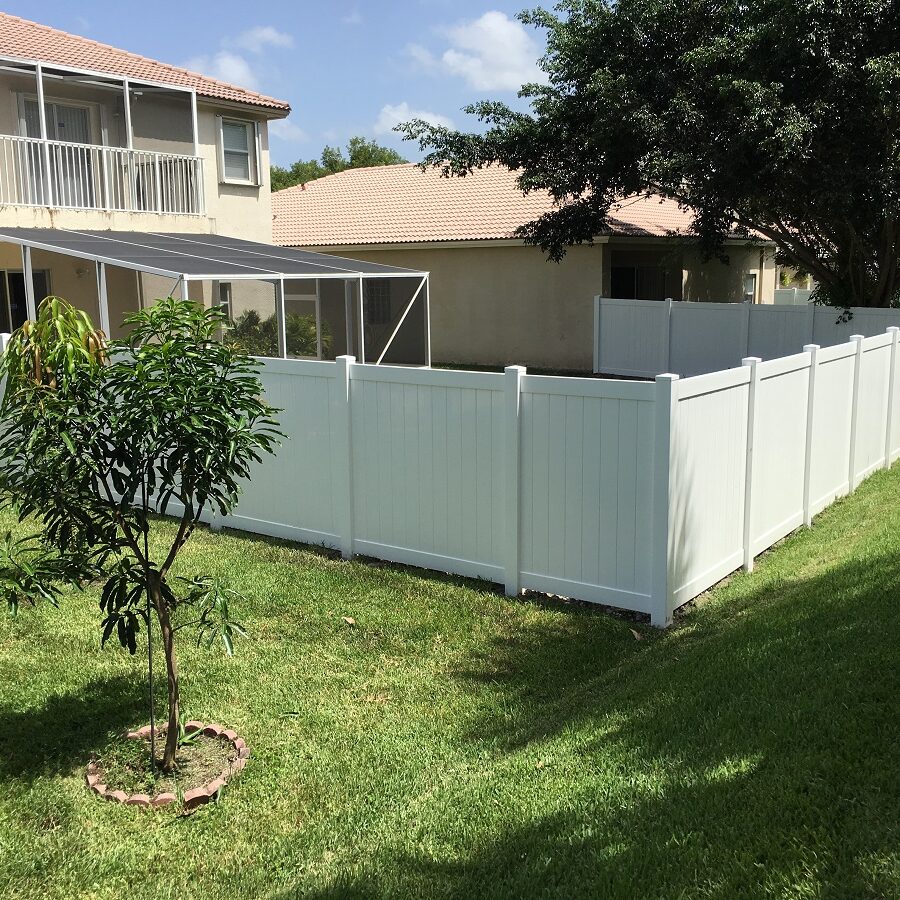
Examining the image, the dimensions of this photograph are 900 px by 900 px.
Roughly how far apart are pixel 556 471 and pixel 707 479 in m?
1.12

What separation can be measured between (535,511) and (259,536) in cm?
332

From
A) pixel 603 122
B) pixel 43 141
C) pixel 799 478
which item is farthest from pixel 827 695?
pixel 43 141

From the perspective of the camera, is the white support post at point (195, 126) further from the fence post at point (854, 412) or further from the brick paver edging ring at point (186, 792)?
the brick paver edging ring at point (186, 792)

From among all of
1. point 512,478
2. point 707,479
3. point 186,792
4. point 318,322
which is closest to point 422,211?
point 318,322

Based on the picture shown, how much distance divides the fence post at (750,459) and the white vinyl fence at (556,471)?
0.04 ft

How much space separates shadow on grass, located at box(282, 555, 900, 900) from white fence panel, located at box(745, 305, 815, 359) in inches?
516

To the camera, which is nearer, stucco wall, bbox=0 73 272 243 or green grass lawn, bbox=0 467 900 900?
green grass lawn, bbox=0 467 900 900

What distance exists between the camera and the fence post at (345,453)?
8.77 metres

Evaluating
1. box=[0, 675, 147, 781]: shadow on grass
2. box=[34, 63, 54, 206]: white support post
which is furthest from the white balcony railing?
box=[0, 675, 147, 781]: shadow on grass

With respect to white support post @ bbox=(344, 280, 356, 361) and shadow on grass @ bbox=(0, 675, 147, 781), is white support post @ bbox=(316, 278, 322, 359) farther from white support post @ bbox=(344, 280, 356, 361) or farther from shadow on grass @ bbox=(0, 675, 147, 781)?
shadow on grass @ bbox=(0, 675, 147, 781)

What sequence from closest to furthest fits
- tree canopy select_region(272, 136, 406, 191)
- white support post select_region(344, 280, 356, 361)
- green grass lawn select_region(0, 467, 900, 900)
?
green grass lawn select_region(0, 467, 900, 900)
white support post select_region(344, 280, 356, 361)
tree canopy select_region(272, 136, 406, 191)

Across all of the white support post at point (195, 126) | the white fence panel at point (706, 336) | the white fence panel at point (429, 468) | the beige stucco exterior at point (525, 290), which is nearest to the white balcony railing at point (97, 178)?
the white support post at point (195, 126)

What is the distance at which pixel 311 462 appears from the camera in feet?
30.1

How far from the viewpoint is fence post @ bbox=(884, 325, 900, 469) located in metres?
11.9
